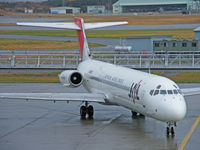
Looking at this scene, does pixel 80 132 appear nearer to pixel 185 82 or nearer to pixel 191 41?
pixel 185 82

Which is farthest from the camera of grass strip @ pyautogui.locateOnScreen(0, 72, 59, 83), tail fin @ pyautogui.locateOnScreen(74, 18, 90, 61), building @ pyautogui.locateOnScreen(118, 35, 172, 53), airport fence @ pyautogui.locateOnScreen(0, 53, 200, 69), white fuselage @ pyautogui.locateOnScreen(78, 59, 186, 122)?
building @ pyautogui.locateOnScreen(118, 35, 172, 53)

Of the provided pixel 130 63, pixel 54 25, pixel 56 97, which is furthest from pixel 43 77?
pixel 56 97

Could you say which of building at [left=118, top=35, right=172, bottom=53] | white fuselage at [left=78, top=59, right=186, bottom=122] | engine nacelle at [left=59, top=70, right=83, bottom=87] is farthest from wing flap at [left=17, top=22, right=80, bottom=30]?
building at [left=118, top=35, right=172, bottom=53]

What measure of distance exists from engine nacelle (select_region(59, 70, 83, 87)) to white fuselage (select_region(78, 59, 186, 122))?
0.84m

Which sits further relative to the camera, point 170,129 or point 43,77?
point 43,77

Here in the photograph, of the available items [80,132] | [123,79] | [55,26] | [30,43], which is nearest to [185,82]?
[55,26]

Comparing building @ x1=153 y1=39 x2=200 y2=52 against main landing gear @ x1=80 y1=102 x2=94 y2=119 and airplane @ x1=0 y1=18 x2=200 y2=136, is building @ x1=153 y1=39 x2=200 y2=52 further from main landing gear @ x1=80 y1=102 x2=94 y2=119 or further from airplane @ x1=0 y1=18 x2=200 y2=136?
main landing gear @ x1=80 y1=102 x2=94 y2=119

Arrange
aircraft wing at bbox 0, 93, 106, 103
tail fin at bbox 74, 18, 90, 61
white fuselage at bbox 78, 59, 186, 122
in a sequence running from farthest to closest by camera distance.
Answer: tail fin at bbox 74, 18, 90, 61 → aircraft wing at bbox 0, 93, 106, 103 → white fuselage at bbox 78, 59, 186, 122

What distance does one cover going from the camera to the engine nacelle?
30.8 metres

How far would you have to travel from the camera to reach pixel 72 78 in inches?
1224

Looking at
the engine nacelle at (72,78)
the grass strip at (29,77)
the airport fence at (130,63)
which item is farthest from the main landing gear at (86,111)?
the grass strip at (29,77)

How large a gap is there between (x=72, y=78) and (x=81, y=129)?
6115 mm

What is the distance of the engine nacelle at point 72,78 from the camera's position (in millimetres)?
30844

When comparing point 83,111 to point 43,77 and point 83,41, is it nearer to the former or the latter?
point 83,41
